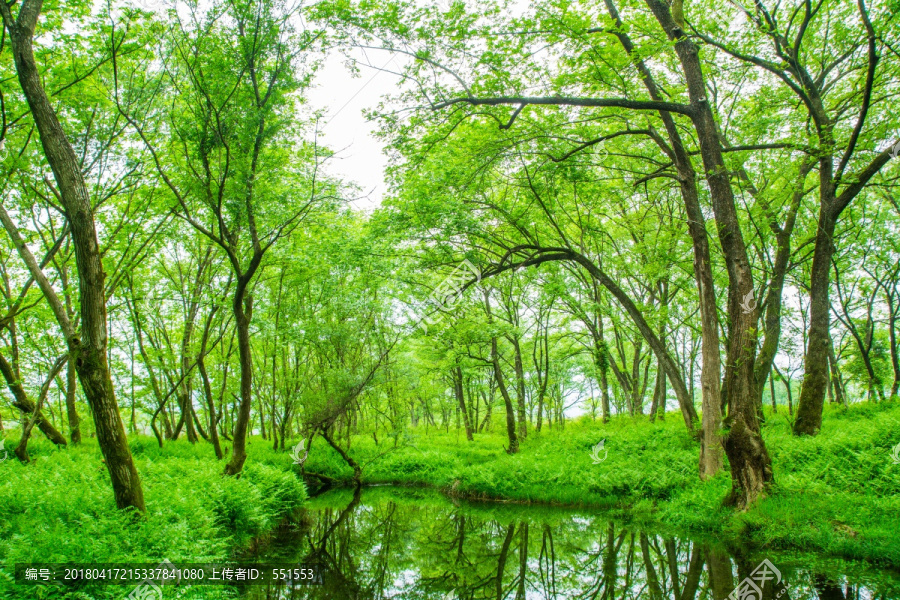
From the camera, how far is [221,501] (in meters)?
7.45

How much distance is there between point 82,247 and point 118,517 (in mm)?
2783

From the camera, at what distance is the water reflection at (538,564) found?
4.98 metres

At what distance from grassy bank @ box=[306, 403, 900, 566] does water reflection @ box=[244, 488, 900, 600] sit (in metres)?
0.42

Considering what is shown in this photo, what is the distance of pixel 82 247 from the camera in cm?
470

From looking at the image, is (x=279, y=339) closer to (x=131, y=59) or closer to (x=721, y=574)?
(x=131, y=59)

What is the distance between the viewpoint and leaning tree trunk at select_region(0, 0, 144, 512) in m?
4.62
